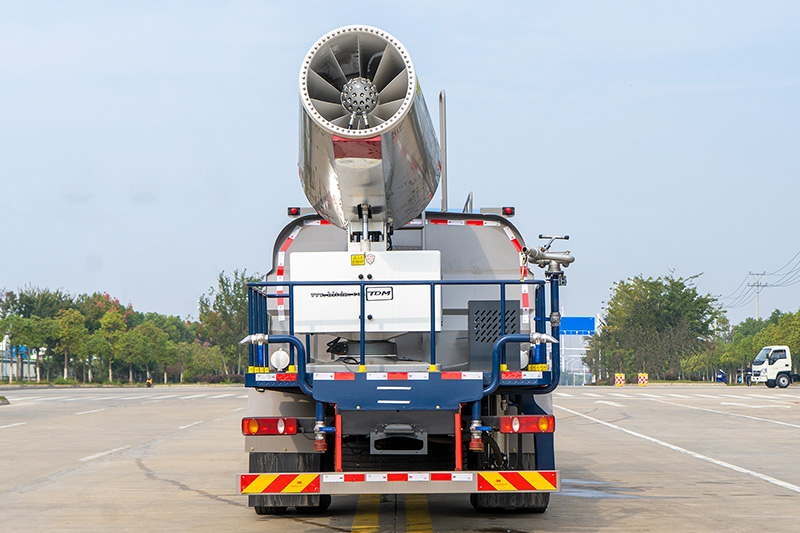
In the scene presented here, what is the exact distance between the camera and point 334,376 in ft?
24.0

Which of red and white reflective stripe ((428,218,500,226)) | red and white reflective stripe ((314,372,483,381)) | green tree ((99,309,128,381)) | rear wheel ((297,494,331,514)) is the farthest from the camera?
green tree ((99,309,128,381))

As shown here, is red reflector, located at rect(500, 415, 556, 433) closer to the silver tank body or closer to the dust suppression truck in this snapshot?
the dust suppression truck

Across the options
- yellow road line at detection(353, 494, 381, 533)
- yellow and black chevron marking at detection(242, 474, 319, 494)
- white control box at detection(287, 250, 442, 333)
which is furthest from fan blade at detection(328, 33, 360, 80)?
yellow road line at detection(353, 494, 381, 533)

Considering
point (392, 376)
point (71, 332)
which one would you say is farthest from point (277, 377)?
point (71, 332)

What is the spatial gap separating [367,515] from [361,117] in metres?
3.81

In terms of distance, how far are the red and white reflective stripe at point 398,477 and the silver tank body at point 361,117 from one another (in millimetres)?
2231

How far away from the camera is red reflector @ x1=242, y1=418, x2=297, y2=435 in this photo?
7.75m

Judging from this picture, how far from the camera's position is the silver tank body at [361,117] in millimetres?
7152

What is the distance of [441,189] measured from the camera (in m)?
Answer: 9.29

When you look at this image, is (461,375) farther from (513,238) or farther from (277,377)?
(513,238)

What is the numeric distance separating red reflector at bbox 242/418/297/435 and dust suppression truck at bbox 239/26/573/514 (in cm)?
1

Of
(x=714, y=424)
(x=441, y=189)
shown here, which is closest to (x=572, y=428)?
(x=714, y=424)

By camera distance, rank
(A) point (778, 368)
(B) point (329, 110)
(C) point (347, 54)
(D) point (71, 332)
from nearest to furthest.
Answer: (C) point (347, 54), (B) point (329, 110), (A) point (778, 368), (D) point (71, 332)

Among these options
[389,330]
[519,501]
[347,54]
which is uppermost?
[347,54]
